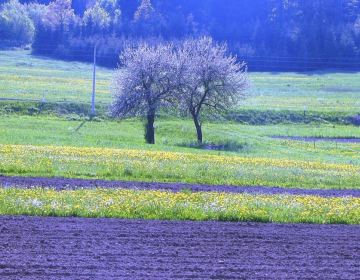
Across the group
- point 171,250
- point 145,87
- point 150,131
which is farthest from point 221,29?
point 171,250

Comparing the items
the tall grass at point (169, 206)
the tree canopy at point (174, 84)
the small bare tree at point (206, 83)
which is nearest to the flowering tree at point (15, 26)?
the tree canopy at point (174, 84)

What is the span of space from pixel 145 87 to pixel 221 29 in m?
86.6

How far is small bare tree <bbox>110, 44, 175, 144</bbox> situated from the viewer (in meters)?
39.5

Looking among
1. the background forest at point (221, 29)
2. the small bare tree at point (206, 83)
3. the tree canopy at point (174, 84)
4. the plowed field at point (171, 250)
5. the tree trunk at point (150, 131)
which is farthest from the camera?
the background forest at point (221, 29)

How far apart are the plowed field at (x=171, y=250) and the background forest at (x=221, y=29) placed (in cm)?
8667

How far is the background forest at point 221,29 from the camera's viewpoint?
105m

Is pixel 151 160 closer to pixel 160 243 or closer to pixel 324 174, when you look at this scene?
pixel 324 174

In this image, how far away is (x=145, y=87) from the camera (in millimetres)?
40031

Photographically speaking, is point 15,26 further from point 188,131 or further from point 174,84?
point 174,84

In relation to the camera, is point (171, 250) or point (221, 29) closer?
point (171, 250)

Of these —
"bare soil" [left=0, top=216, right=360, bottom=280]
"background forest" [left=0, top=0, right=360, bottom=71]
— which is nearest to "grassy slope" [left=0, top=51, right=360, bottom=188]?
"background forest" [left=0, top=0, right=360, bottom=71]

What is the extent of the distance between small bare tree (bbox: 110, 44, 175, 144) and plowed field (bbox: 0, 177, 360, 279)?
2701cm

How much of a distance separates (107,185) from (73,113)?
36.4m

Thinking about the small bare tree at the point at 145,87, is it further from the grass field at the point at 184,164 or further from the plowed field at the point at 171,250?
the plowed field at the point at 171,250
